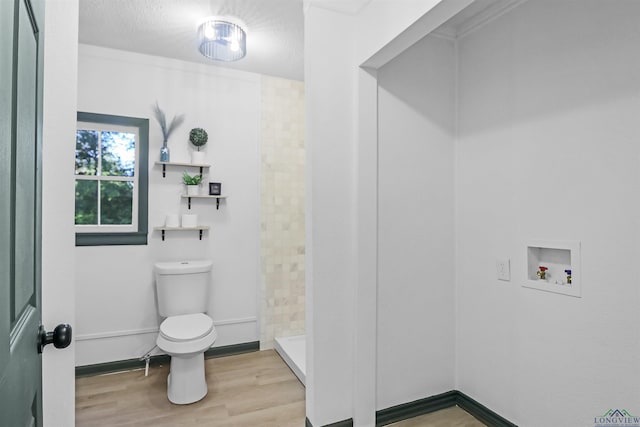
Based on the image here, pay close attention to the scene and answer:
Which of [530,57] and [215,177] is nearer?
[530,57]

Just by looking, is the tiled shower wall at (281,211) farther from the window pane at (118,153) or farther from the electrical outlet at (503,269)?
the electrical outlet at (503,269)

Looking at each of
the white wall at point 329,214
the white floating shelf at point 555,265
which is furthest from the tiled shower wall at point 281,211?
the white floating shelf at point 555,265

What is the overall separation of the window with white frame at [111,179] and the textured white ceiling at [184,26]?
58 cm

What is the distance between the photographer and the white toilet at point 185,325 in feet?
7.42

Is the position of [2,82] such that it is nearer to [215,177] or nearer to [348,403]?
[348,403]

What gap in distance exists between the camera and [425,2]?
4.78 ft

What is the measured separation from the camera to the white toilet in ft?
7.42

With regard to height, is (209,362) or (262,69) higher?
(262,69)

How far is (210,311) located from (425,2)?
2695 millimetres

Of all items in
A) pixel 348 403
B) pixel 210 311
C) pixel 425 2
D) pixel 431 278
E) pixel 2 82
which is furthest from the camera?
pixel 210 311

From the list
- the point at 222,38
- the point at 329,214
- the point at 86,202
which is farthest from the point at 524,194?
the point at 86,202

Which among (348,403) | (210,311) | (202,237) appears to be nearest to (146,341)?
(210,311)

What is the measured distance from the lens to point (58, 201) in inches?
43.6

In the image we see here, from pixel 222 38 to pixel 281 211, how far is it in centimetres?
149
